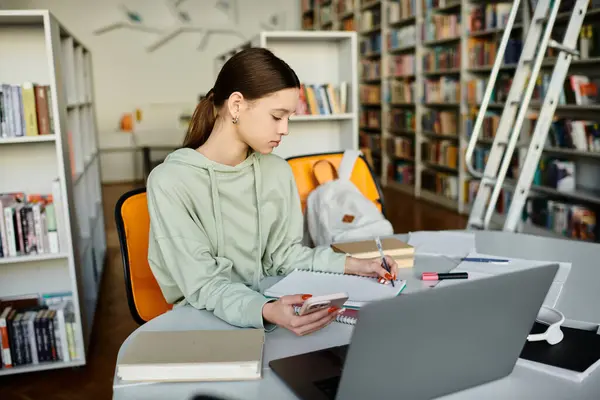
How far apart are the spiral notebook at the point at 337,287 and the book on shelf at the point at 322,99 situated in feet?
7.95

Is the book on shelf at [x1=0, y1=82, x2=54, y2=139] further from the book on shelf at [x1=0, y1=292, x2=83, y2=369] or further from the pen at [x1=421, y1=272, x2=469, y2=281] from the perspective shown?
the pen at [x1=421, y1=272, x2=469, y2=281]

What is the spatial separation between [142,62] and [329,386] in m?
8.58

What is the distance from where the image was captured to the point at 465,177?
592 cm

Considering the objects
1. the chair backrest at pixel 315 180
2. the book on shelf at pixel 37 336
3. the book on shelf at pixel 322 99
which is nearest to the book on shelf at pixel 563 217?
the book on shelf at pixel 322 99

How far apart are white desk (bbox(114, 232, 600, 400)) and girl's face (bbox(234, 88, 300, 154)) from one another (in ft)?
1.41

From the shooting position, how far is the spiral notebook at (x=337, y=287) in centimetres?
122

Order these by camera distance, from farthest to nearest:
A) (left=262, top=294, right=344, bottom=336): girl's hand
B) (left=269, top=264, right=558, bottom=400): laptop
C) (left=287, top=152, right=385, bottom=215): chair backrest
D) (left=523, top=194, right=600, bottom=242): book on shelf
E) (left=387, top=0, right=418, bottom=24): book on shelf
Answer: (left=387, top=0, right=418, bottom=24): book on shelf → (left=523, top=194, right=600, bottom=242): book on shelf → (left=287, top=152, right=385, bottom=215): chair backrest → (left=262, top=294, right=344, bottom=336): girl's hand → (left=269, top=264, right=558, bottom=400): laptop

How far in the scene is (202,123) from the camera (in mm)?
1504

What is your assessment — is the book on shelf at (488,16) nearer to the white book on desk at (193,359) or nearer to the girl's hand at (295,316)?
the girl's hand at (295,316)

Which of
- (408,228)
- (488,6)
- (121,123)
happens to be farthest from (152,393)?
(121,123)

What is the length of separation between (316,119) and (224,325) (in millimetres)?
2764

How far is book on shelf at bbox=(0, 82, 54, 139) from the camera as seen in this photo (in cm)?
252

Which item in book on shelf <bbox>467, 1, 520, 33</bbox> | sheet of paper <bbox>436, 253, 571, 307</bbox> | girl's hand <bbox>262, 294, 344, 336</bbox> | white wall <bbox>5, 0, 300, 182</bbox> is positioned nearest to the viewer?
girl's hand <bbox>262, 294, 344, 336</bbox>

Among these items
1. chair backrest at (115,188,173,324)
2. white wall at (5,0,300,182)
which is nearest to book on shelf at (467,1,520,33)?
chair backrest at (115,188,173,324)
